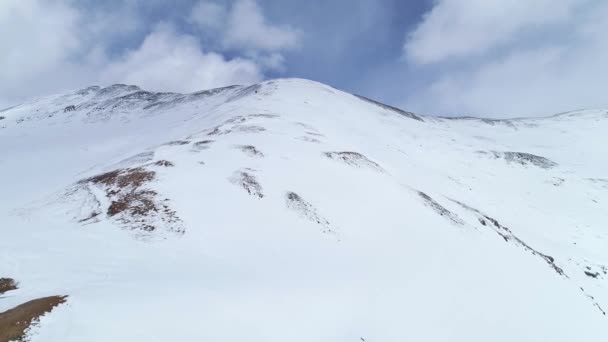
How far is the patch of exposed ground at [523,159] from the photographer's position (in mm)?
62259

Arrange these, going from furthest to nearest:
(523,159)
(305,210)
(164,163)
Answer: (523,159) → (164,163) → (305,210)

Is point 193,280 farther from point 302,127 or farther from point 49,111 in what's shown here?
point 49,111

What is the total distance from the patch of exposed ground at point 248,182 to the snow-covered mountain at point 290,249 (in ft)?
0.52

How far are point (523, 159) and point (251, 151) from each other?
171 ft

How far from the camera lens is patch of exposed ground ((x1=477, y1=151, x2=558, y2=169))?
2451 inches

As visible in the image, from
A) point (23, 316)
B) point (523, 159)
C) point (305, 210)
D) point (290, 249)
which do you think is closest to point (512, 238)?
point (305, 210)

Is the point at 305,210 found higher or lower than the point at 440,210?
lower

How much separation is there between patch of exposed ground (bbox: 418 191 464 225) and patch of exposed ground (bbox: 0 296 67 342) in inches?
999

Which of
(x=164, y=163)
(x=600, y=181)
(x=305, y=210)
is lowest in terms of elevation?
(x=305, y=210)

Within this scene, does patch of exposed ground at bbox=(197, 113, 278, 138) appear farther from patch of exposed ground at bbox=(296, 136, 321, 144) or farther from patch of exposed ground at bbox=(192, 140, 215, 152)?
patch of exposed ground at bbox=(296, 136, 321, 144)

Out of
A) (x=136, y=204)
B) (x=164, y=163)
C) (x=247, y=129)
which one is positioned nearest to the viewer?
(x=136, y=204)

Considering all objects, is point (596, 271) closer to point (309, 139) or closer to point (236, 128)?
point (309, 139)

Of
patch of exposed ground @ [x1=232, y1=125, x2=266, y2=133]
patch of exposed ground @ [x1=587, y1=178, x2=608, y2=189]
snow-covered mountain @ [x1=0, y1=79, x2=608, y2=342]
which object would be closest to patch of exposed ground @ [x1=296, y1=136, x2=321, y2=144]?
snow-covered mountain @ [x1=0, y1=79, x2=608, y2=342]

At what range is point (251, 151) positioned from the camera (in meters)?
34.2
